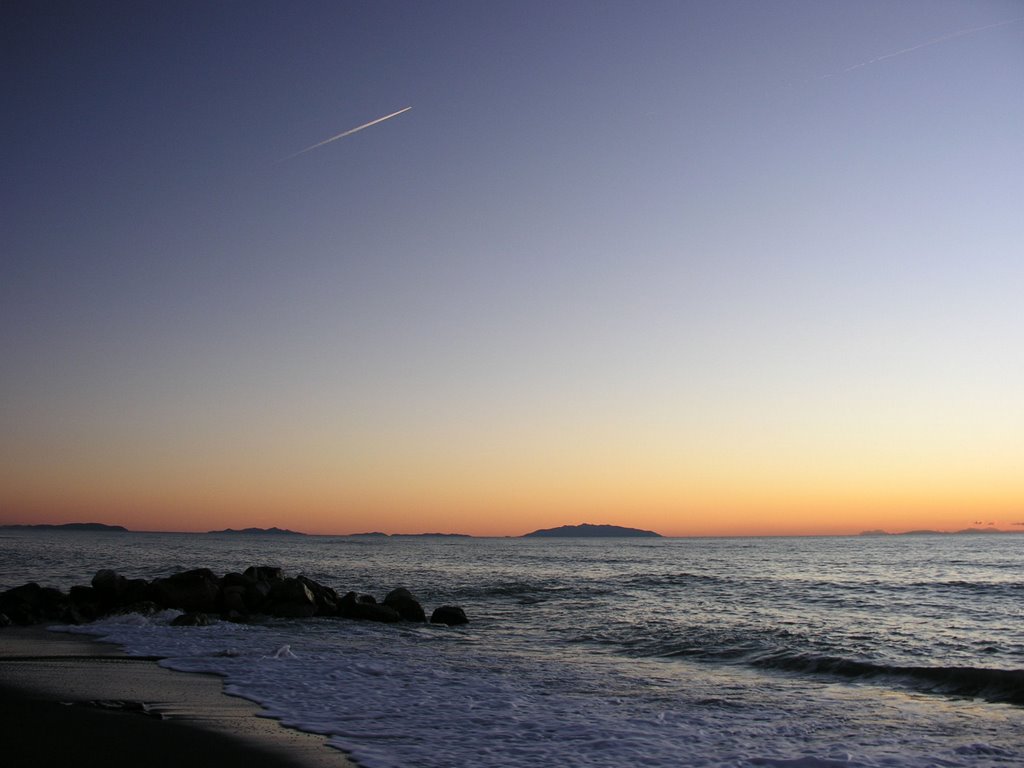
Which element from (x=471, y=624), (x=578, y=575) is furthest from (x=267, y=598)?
(x=578, y=575)

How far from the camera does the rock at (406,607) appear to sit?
77.6 feet

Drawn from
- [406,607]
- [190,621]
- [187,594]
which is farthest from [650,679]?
[187,594]

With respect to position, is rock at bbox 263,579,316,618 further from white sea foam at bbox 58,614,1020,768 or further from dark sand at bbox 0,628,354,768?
dark sand at bbox 0,628,354,768

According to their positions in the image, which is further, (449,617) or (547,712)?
(449,617)

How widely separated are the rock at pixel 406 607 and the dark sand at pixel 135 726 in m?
11.5

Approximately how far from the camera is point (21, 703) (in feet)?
30.8

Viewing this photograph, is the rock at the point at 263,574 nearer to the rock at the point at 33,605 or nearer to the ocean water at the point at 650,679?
the ocean water at the point at 650,679

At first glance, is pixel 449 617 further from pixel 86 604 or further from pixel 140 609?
pixel 86 604

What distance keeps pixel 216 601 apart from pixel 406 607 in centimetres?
662

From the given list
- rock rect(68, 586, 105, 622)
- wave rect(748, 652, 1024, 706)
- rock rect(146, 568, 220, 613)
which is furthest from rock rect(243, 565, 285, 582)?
wave rect(748, 652, 1024, 706)

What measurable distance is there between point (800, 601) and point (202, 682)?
23764 mm

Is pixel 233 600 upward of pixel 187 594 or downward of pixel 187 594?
downward

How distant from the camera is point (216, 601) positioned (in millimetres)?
23969

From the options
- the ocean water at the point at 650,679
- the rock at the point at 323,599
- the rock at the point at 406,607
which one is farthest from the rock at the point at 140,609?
the rock at the point at 406,607
